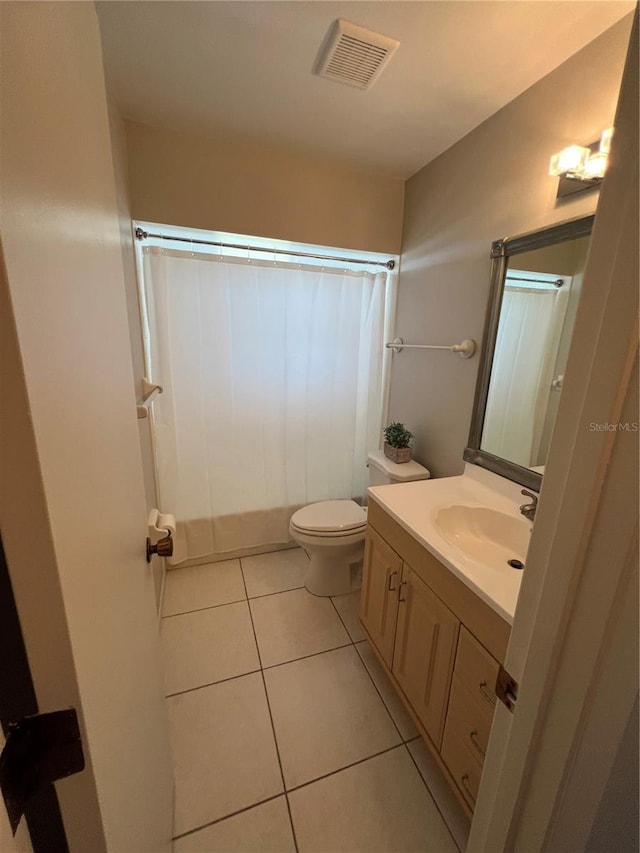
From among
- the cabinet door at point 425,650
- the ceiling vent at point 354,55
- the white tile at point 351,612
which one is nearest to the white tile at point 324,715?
the white tile at point 351,612

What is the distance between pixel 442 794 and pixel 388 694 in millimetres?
354

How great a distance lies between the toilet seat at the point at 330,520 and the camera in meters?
1.90

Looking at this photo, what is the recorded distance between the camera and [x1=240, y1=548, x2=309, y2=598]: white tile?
83.4 inches

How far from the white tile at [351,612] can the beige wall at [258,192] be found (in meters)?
2.07

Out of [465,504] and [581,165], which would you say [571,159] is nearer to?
[581,165]

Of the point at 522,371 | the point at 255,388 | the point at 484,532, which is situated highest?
the point at 522,371

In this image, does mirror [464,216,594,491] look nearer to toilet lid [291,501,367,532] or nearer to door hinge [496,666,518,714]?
toilet lid [291,501,367,532]

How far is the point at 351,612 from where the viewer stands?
193 cm

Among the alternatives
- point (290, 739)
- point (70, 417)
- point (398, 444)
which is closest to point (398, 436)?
point (398, 444)

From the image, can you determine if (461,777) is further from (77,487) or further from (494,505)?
(77,487)

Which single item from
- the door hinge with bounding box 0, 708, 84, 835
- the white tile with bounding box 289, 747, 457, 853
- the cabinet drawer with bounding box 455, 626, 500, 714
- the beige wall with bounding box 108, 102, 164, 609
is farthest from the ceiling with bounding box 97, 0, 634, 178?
the white tile with bounding box 289, 747, 457, 853

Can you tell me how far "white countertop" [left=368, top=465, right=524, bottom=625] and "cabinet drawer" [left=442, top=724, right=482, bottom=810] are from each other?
51 centimetres

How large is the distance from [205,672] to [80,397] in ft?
5.34

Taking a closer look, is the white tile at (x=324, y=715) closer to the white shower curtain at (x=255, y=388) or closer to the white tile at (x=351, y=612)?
the white tile at (x=351, y=612)
